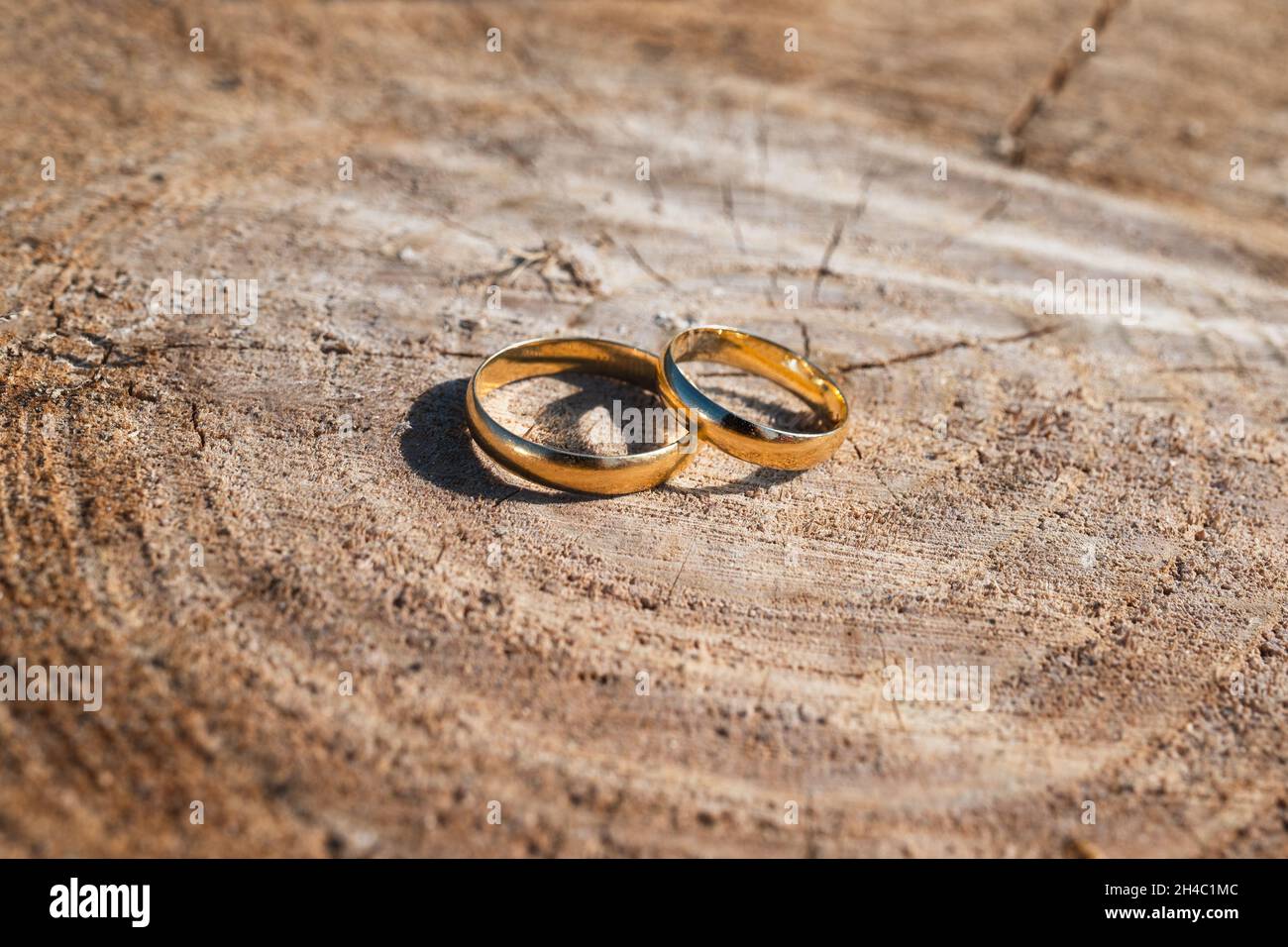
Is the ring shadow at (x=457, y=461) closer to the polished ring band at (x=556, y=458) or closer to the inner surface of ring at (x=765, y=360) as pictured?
the polished ring band at (x=556, y=458)

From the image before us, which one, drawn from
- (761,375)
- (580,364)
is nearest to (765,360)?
(761,375)

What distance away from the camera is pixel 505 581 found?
1909mm

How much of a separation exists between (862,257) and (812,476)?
101cm

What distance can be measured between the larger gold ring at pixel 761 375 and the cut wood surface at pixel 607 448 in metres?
0.07

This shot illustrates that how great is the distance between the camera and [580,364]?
2516 millimetres

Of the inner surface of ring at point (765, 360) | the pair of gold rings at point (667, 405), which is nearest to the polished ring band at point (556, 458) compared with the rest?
the pair of gold rings at point (667, 405)

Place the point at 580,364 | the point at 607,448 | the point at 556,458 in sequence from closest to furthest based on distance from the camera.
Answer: the point at 556,458, the point at 607,448, the point at 580,364

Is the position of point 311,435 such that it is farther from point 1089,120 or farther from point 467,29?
point 1089,120

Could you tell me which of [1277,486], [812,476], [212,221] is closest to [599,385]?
[812,476]

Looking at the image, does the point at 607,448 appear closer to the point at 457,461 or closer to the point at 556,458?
the point at 556,458

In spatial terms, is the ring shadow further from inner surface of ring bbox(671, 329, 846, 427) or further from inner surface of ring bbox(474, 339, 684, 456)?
inner surface of ring bbox(671, 329, 846, 427)

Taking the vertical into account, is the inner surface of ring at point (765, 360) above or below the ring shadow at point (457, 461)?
above

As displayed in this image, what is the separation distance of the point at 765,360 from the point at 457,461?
877 mm

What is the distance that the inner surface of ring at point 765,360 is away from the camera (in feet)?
7.93
